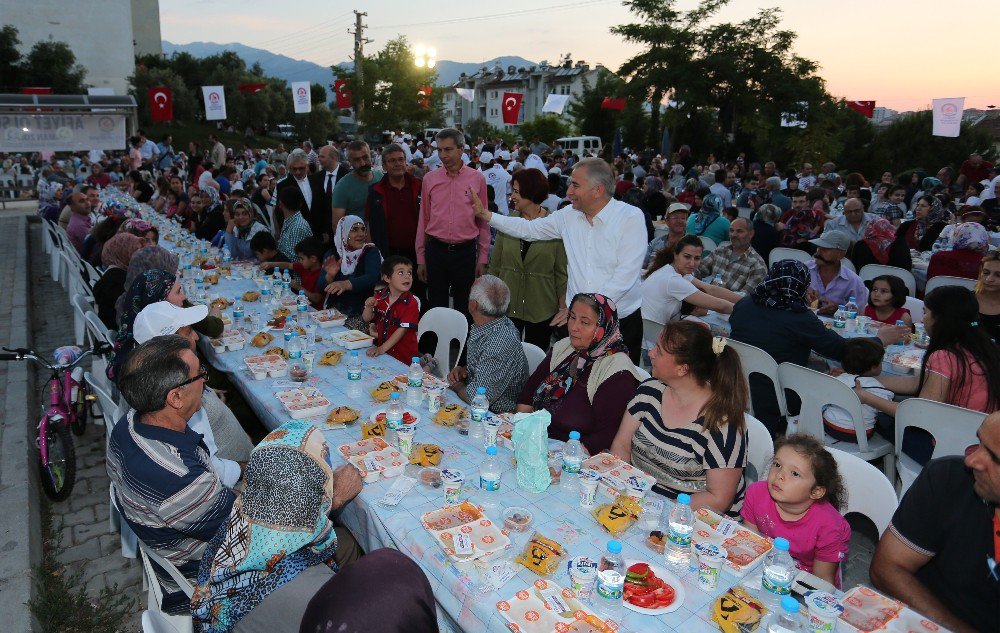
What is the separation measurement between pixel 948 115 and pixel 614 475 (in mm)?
15896

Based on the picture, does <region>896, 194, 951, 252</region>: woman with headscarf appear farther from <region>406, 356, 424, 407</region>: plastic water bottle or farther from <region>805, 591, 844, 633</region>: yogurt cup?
<region>805, 591, 844, 633</region>: yogurt cup

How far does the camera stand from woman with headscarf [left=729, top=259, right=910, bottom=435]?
408 centimetres

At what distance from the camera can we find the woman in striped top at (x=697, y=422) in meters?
2.72

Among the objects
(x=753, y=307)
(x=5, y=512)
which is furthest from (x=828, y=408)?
(x=5, y=512)

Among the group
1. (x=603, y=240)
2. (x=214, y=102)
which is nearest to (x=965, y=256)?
(x=603, y=240)

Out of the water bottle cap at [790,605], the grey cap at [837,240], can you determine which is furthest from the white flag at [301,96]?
the water bottle cap at [790,605]

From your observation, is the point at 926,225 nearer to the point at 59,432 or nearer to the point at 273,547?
the point at 273,547

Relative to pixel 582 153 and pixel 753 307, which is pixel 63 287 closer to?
pixel 753 307

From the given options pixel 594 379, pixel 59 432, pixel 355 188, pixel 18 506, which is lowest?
pixel 18 506

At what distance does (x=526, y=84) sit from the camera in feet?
238

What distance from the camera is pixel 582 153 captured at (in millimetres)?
31359

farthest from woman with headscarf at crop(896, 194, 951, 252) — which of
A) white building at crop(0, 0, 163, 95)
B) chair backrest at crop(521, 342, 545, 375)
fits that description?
white building at crop(0, 0, 163, 95)

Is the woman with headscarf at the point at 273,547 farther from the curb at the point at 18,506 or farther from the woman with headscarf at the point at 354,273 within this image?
the woman with headscarf at the point at 354,273

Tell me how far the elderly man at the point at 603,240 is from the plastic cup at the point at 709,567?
2067 mm
